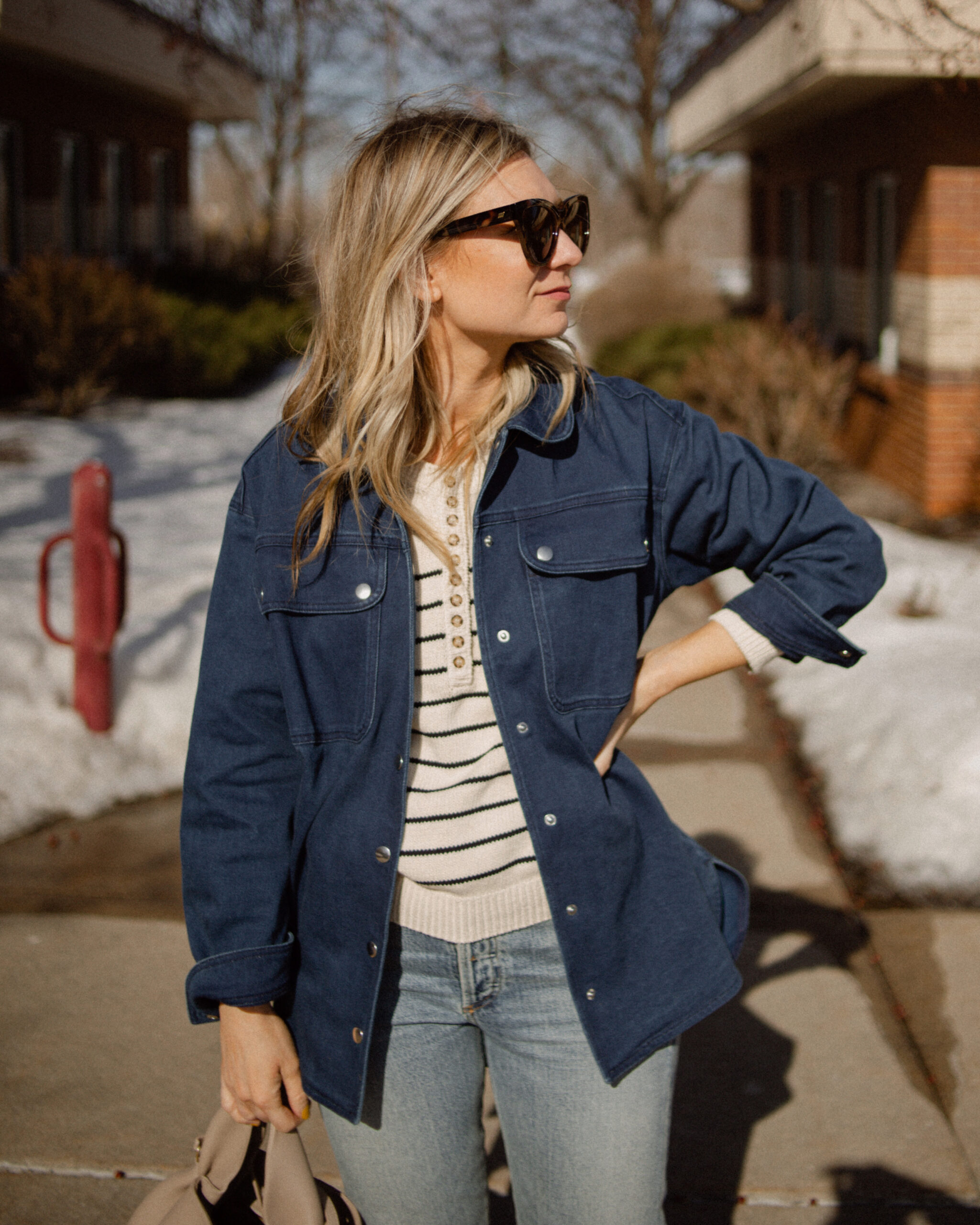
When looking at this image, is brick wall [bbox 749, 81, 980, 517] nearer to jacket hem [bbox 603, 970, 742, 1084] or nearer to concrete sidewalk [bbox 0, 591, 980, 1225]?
concrete sidewalk [bbox 0, 591, 980, 1225]

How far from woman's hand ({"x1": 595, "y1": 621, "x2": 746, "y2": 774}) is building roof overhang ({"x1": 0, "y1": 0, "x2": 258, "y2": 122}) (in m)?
9.33

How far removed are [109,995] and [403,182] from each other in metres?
2.55

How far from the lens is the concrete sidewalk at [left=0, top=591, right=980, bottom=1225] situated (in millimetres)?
2654

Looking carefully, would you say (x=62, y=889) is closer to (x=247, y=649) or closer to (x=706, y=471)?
(x=247, y=649)

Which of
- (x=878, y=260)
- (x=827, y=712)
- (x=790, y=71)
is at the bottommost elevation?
(x=827, y=712)

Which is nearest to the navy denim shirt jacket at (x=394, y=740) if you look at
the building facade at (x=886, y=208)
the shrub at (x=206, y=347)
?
the building facade at (x=886, y=208)

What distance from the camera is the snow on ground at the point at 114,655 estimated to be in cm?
470

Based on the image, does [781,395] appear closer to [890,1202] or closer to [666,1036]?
[890,1202]

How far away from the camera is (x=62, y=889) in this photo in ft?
13.1

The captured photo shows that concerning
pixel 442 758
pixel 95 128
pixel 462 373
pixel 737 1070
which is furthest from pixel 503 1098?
pixel 95 128

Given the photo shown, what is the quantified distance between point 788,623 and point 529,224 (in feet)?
2.36

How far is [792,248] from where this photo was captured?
16.2 m

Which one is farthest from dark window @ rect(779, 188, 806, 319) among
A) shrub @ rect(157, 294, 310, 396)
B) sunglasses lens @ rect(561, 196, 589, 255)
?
sunglasses lens @ rect(561, 196, 589, 255)

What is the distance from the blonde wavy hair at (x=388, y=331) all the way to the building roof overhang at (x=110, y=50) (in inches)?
356
